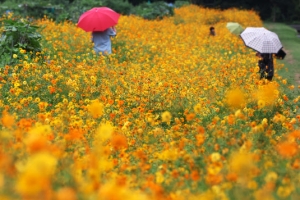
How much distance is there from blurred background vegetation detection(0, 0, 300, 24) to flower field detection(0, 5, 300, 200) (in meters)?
6.01

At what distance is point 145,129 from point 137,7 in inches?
747

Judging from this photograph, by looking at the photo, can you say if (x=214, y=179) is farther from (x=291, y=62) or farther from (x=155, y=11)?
(x=155, y=11)

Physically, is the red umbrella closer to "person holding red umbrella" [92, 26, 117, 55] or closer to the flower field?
"person holding red umbrella" [92, 26, 117, 55]

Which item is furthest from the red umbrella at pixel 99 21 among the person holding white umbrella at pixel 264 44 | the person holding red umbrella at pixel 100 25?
the person holding white umbrella at pixel 264 44

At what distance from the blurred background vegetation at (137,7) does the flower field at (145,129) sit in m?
6.01

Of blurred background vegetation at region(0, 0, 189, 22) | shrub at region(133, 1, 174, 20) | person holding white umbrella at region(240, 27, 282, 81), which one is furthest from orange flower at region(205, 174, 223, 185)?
shrub at region(133, 1, 174, 20)

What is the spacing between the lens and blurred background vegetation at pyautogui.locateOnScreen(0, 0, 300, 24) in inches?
715

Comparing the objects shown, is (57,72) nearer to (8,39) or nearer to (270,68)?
(8,39)

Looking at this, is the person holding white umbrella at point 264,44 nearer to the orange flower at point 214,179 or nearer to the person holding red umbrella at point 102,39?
the person holding red umbrella at point 102,39

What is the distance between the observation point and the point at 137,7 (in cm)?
2353

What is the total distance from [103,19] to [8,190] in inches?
307

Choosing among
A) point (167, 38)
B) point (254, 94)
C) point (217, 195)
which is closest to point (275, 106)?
point (254, 94)

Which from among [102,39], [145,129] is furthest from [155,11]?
[145,129]

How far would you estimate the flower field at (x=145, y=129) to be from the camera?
2.79 metres
